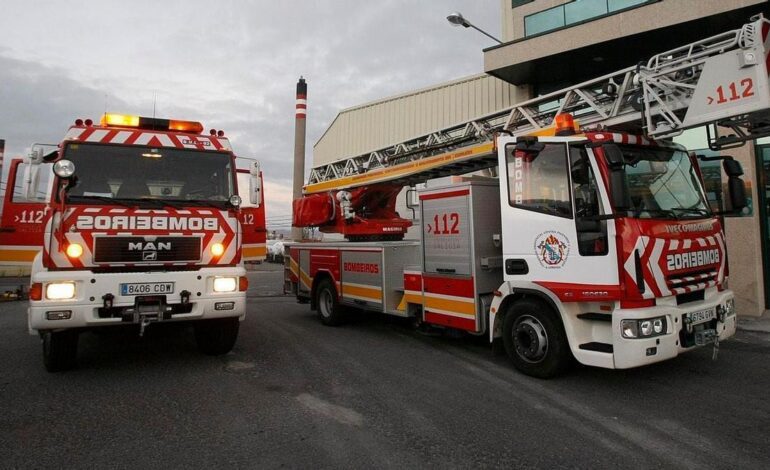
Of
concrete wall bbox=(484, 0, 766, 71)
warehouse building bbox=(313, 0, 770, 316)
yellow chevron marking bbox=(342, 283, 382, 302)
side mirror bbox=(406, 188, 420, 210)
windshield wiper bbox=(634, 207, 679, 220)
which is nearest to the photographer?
windshield wiper bbox=(634, 207, 679, 220)

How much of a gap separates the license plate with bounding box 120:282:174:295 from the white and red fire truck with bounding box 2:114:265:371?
0.04 ft

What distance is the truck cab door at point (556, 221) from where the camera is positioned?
14.8ft

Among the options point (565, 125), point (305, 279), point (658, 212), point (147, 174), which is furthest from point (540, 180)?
point (305, 279)

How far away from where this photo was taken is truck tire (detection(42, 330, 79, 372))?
5.19m

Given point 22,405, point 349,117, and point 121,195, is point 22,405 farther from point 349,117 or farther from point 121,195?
point 349,117

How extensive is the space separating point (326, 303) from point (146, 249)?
165 inches

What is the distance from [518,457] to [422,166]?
527 cm

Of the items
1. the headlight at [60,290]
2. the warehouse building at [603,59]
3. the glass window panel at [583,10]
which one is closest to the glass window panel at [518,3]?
the warehouse building at [603,59]

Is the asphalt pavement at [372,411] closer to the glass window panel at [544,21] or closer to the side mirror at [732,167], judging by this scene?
the side mirror at [732,167]

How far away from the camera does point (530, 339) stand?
5141 mm

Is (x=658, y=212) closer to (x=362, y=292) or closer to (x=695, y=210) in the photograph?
(x=695, y=210)

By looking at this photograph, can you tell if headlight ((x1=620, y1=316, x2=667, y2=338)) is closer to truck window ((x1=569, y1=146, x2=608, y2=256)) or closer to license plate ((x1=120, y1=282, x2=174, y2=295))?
truck window ((x1=569, y1=146, x2=608, y2=256))

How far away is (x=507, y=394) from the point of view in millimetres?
4586

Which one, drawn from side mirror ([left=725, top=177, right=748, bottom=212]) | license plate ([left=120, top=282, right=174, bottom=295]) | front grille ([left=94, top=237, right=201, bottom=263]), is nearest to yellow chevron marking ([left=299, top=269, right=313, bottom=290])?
front grille ([left=94, top=237, right=201, bottom=263])
